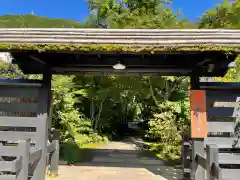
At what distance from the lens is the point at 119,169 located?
23.1 ft

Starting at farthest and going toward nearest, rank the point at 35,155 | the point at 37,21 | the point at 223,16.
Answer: the point at 37,21
the point at 223,16
the point at 35,155

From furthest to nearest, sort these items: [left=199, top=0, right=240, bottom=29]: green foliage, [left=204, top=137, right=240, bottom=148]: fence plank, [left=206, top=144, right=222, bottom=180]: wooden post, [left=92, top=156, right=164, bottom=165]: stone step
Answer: [left=199, top=0, right=240, bottom=29]: green foliage → [left=92, top=156, right=164, bottom=165]: stone step → [left=204, top=137, right=240, bottom=148]: fence plank → [left=206, top=144, right=222, bottom=180]: wooden post

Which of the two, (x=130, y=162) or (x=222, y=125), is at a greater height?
(x=222, y=125)

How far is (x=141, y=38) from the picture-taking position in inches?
171

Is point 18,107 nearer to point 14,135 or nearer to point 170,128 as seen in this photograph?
point 14,135

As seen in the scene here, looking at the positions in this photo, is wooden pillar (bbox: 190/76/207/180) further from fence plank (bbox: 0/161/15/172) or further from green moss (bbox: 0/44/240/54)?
fence plank (bbox: 0/161/15/172)

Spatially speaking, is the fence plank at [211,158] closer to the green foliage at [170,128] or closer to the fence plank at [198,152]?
the fence plank at [198,152]

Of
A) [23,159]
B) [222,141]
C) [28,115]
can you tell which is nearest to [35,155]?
[23,159]

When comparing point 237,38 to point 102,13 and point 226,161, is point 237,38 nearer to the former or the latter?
point 226,161

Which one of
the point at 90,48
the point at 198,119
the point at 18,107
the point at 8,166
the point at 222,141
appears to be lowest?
the point at 8,166

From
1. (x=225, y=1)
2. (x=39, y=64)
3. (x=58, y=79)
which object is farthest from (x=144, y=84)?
(x=39, y=64)

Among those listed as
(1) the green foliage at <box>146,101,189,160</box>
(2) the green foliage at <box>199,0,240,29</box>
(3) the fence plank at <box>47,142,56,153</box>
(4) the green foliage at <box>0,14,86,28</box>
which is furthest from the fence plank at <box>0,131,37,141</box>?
(4) the green foliage at <box>0,14,86,28</box>

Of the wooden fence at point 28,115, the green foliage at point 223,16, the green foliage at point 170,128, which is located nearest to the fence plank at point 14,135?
the wooden fence at point 28,115

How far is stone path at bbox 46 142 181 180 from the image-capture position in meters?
6.25
